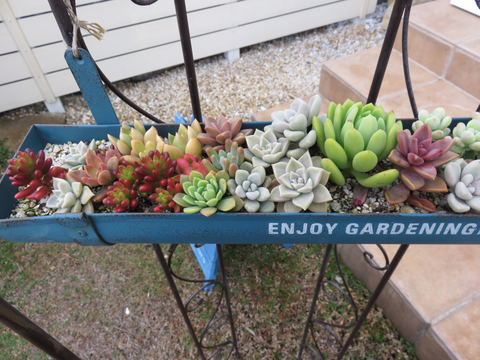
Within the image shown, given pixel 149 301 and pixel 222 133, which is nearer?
pixel 222 133

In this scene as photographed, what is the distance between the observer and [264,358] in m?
1.52

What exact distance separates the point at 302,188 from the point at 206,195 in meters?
0.16

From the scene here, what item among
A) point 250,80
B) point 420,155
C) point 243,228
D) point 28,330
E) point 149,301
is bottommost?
point 149,301

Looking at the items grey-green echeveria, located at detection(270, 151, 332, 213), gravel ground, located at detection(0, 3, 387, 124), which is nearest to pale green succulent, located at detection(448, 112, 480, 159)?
grey-green echeveria, located at detection(270, 151, 332, 213)

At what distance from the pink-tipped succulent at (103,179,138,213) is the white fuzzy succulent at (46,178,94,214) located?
45mm

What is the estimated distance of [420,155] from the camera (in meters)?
0.57

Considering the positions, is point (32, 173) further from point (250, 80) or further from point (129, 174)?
point (250, 80)

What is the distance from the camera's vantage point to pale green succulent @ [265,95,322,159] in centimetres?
62

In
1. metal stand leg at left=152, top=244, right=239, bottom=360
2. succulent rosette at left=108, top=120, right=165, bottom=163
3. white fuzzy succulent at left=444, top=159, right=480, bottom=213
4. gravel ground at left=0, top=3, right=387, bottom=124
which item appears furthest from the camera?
gravel ground at left=0, top=3, right=387, bottom=124

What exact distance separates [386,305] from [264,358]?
611mm

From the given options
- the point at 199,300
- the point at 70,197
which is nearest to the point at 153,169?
the point at 70,197

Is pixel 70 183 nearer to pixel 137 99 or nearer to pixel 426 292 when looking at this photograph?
pixel 426 292

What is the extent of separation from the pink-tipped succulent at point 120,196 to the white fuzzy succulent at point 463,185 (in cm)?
56

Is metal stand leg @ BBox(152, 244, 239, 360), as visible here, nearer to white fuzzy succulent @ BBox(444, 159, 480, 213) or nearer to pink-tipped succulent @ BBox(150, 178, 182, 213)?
pink-tipped succulent @ BBox(150, 178, 182, 213)
